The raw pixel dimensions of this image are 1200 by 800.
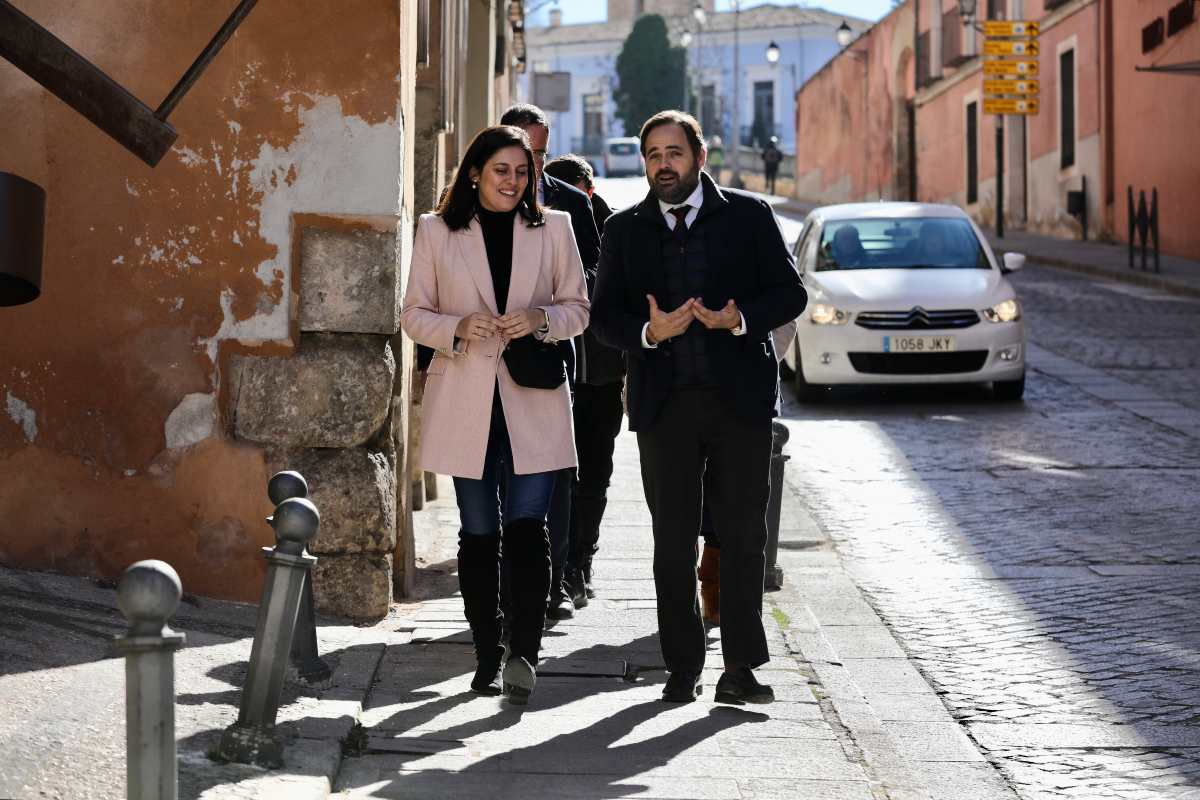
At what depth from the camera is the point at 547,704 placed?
18.6 feet

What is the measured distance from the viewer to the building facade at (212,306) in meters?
6.60

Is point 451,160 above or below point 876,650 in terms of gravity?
above

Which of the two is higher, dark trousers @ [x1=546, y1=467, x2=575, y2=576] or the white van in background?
the white van in background

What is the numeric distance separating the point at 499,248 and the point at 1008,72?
26.6m

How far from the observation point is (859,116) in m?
49.3

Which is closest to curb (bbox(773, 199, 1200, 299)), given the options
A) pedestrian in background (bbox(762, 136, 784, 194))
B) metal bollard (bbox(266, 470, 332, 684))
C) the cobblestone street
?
the cobblestone street

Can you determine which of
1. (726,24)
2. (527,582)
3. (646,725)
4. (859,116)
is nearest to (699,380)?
(527,582)

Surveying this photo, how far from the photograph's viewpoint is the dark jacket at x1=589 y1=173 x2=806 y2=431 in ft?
18.7

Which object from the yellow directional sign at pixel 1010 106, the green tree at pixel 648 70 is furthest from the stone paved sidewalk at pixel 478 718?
the green tree at pixel 648 70

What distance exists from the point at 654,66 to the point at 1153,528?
68.5m

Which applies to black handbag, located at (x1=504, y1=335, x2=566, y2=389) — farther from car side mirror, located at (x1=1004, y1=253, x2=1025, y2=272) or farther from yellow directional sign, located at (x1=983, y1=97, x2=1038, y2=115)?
yellow directional sign, located at (x1=983, y1=97, x2=1038, y2=115)

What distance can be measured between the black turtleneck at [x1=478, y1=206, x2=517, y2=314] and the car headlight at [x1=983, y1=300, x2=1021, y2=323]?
793 cm

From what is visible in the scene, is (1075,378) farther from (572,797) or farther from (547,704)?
(572,797)

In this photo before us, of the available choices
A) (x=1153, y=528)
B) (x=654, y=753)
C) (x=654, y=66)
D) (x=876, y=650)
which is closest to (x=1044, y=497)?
(x=1153, y=528)
